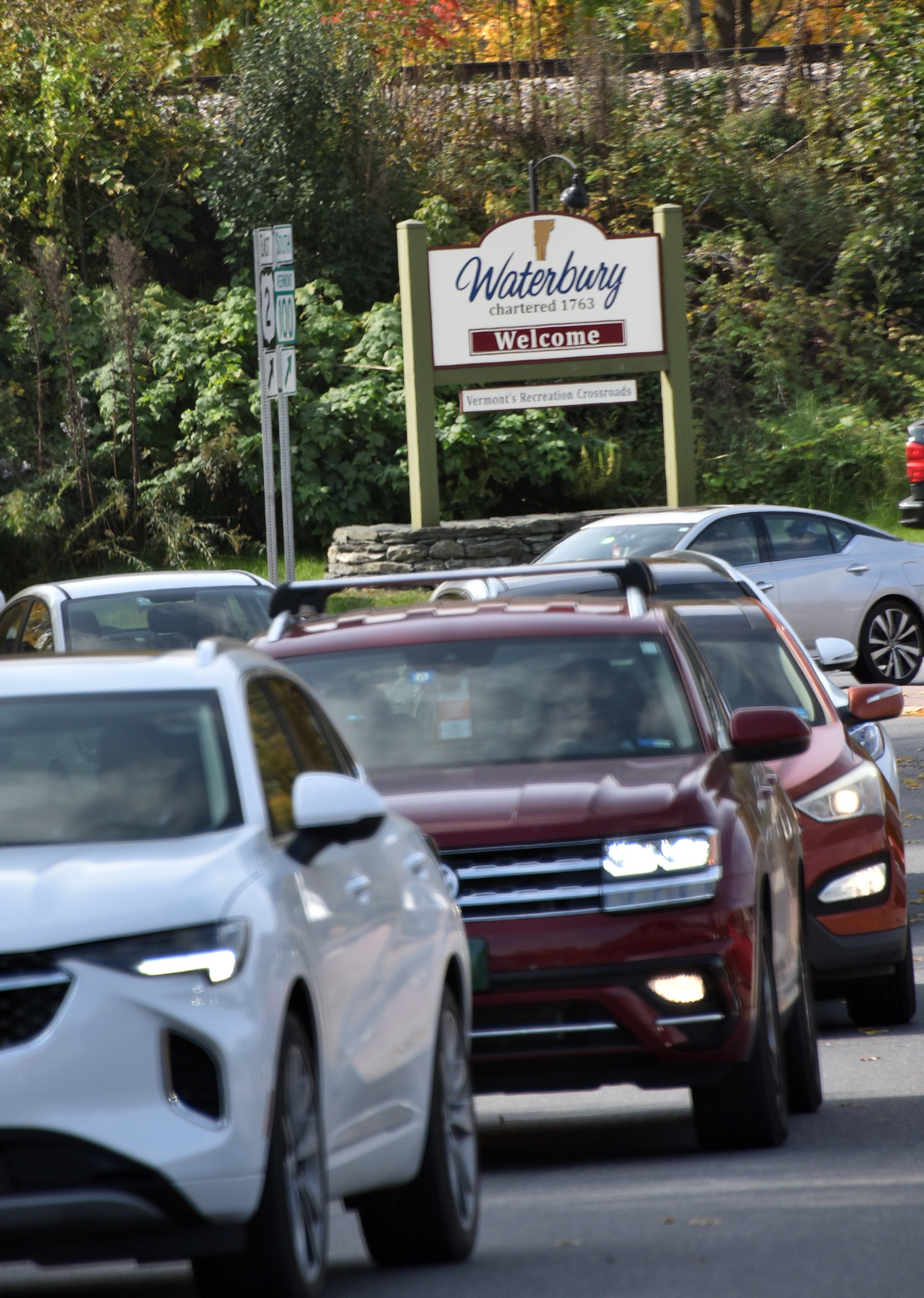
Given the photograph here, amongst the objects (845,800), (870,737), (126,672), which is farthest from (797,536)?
(126,672)

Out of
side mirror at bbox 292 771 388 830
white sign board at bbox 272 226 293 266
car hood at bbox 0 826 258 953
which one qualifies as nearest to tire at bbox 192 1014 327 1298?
car hood at bbox 0 826 258 953

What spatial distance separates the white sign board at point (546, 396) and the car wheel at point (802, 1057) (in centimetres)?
2014

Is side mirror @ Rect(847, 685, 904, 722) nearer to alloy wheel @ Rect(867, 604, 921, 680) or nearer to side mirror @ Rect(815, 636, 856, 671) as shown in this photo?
side mirror @ Rect(815, 636, 856, 671)

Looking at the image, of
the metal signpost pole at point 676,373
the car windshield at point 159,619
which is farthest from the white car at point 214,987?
the metal signpost pole at point 676,373

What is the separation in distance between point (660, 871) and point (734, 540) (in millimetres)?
14265

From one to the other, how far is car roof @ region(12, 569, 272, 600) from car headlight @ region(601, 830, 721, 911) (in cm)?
671

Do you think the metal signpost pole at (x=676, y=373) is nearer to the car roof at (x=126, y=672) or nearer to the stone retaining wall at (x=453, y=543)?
the stone retaining wall at (x=453, y=543)

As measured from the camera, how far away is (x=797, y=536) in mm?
21297

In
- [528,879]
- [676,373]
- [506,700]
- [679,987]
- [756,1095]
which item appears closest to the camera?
[679,987]

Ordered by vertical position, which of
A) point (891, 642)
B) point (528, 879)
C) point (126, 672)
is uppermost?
point (126, 672)

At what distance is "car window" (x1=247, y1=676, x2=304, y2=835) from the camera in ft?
16.9

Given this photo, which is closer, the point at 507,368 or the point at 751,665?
the point at 751,665

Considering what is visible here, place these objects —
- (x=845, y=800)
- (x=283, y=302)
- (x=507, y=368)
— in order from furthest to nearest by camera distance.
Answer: (x=507, y=368) → (x=283, y=302) → (x=845, y=800)

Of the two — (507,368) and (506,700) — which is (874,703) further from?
(507,368)
